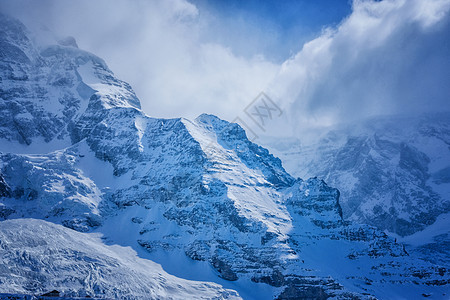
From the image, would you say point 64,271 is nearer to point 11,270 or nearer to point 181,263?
point 11,270

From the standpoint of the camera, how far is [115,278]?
116 metres

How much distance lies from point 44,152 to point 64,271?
4007 inches

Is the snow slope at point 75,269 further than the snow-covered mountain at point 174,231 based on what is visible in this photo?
No

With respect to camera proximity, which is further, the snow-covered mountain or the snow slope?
the snow-covered mountain

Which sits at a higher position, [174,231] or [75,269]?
[174,231]

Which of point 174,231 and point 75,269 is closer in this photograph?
point 75,269

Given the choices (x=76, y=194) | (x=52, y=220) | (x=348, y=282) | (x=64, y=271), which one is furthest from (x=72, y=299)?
(x=348, y=282)

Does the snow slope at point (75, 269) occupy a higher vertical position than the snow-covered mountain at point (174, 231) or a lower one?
lower

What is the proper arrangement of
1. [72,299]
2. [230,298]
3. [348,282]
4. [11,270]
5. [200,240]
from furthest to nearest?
1. [200,240]
2. [348,282]
3. [230,298]
4. [11,270]
5. [72,299]

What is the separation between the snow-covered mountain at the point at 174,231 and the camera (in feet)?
399

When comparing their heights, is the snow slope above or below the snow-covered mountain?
below

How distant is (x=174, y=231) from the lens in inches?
6299

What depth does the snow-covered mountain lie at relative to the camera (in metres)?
122

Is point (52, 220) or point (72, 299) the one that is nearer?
point (72, 299)
